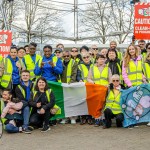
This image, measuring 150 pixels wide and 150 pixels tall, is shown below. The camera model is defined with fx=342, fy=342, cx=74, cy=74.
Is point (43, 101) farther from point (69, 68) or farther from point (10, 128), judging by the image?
point (69, 68)

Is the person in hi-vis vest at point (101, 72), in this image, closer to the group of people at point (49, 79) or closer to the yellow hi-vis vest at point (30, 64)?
the group of people at point (49, 79)

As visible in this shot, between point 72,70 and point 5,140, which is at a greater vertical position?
point 72,70

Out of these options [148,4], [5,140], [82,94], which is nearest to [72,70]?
[82,94]

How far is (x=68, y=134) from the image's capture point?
24.1 ft

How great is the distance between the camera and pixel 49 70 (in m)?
8.52

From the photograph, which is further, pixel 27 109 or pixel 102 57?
pixel 102 57

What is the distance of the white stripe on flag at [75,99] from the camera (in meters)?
8.68

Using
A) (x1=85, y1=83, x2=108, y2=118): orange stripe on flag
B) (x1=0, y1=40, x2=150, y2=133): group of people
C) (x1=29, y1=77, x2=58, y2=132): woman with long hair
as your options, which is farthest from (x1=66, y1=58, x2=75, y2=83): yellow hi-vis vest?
(x1=29, y1=77, x2=58, y2=132): woman with long hair

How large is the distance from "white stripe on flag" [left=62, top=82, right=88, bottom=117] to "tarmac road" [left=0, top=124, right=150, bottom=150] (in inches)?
26.0

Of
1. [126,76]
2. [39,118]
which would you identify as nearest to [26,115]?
[39,118]

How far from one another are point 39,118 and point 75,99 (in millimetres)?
1249

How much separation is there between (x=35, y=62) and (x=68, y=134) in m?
2.44

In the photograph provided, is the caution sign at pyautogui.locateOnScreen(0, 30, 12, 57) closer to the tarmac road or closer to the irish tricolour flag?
the irish tricolour flag

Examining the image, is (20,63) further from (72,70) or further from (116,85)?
(116,85)
